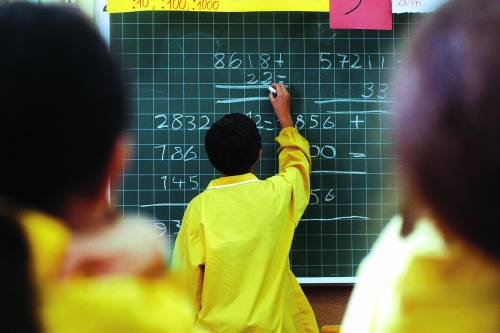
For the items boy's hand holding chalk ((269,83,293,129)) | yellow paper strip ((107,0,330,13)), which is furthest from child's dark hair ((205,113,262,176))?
yellow paper strip ((107,0,330,13))

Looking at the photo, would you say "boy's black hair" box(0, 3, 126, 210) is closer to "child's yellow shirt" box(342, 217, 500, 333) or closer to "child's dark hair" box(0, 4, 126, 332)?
"child's dark hair" box(0, 4, 126, 332)

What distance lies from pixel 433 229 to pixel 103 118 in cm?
40

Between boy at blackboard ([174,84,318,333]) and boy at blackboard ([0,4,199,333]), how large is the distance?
54.6 inches

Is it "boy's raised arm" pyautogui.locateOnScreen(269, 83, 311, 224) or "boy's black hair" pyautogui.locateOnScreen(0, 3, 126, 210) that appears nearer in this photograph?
"boy's black hair" pyautogui.locateOnScreen(0, 3, 126, 210)

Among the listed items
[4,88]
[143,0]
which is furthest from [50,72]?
[143,0]

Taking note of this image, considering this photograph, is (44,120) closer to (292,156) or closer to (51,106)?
(51,106)

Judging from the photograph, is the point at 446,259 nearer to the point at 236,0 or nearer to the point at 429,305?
the point at 429,305

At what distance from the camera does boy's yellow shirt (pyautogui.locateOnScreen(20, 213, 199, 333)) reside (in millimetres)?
748

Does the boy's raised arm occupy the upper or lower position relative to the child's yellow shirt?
upper

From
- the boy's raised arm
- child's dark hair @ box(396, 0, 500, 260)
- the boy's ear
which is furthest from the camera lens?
the boy's raised arm

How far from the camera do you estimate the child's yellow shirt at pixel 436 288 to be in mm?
787

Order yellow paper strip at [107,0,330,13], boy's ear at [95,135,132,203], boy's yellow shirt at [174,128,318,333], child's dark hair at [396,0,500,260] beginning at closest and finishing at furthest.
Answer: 1. child's dark hair at [396,0,500,260]
2. boy's ear at [95,135,132,203]
3. boy's yellow shirt at [174,128,318,333]
4. yellow paper strip at [107,0,330,13]

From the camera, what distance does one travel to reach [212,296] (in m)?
2.24

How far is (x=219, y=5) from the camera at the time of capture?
2.59m
